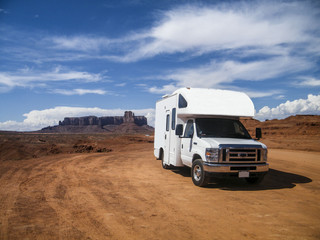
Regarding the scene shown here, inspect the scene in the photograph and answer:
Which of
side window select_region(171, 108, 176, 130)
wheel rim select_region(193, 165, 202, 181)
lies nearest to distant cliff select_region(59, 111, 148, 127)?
side window select_region(171, 108, 176, 130)

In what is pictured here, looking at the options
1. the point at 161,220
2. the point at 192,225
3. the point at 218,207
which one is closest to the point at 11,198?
the point at 161,220

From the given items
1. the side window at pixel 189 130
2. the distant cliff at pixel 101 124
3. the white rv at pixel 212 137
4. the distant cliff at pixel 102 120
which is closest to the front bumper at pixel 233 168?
the white rv at pixel 212 137

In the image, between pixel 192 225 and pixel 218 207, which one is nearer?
pixel 192 225

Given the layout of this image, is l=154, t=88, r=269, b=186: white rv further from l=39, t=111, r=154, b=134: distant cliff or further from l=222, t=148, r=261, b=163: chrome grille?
l=39, t=111, r=154, b=134: distant cliff

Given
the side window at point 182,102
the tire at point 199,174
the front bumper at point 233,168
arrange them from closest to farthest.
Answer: the front bumper at point 233,168, the tire at point 199,174, the side window at point 182,102

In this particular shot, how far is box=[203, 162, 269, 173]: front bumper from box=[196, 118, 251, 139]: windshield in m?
1.30

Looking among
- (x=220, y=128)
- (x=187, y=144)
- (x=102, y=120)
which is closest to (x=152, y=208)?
(x=187, y=144)

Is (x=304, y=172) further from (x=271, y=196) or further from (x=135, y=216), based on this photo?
(x=135, y=216)

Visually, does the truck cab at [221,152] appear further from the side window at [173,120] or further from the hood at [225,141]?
the side window at [173,120]

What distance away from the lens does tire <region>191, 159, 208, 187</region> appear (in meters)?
8.70

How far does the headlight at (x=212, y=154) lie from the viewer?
8391 millimetres

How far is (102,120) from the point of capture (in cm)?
A: 17438

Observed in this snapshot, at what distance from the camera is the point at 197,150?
914cm

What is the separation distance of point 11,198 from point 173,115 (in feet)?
21.2
